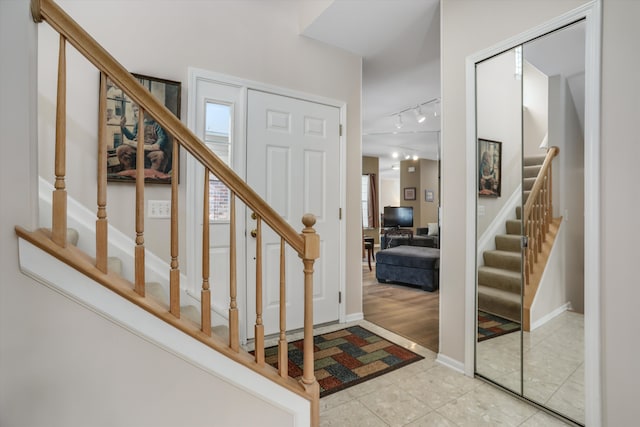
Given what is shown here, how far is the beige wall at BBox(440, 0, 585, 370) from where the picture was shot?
1.99 metres

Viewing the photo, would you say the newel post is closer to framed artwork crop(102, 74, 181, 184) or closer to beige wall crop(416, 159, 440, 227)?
framed artwork crop(102, 74, 181, 184)

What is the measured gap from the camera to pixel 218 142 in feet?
7.75

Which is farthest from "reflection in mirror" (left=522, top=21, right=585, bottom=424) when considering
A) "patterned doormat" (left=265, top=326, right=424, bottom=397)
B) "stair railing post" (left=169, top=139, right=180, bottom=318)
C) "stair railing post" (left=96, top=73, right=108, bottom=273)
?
"stair railing post" (left=96, top=73, right=108, bottom=273)

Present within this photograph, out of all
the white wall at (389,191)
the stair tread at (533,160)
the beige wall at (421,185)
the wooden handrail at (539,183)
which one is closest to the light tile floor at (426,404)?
the wooden handrail at (539,183)

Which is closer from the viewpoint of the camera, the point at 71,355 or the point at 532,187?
the point at 71,355

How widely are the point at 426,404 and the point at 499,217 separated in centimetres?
125

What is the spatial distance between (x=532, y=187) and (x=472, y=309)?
2.87 feet

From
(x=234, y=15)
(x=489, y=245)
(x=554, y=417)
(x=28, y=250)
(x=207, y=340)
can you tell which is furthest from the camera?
(x=234, y=15)

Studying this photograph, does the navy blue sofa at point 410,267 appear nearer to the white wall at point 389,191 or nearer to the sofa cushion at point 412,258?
the sofa cushion at point 412,258

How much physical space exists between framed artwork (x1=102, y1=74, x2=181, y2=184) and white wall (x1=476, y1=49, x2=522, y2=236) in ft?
6.76

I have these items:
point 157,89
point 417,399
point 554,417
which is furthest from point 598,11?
point 157,89

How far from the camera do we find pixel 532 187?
177cm

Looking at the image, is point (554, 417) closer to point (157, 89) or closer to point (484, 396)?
point (484, 396)

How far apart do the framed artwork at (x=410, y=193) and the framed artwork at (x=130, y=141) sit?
754 centimetres
